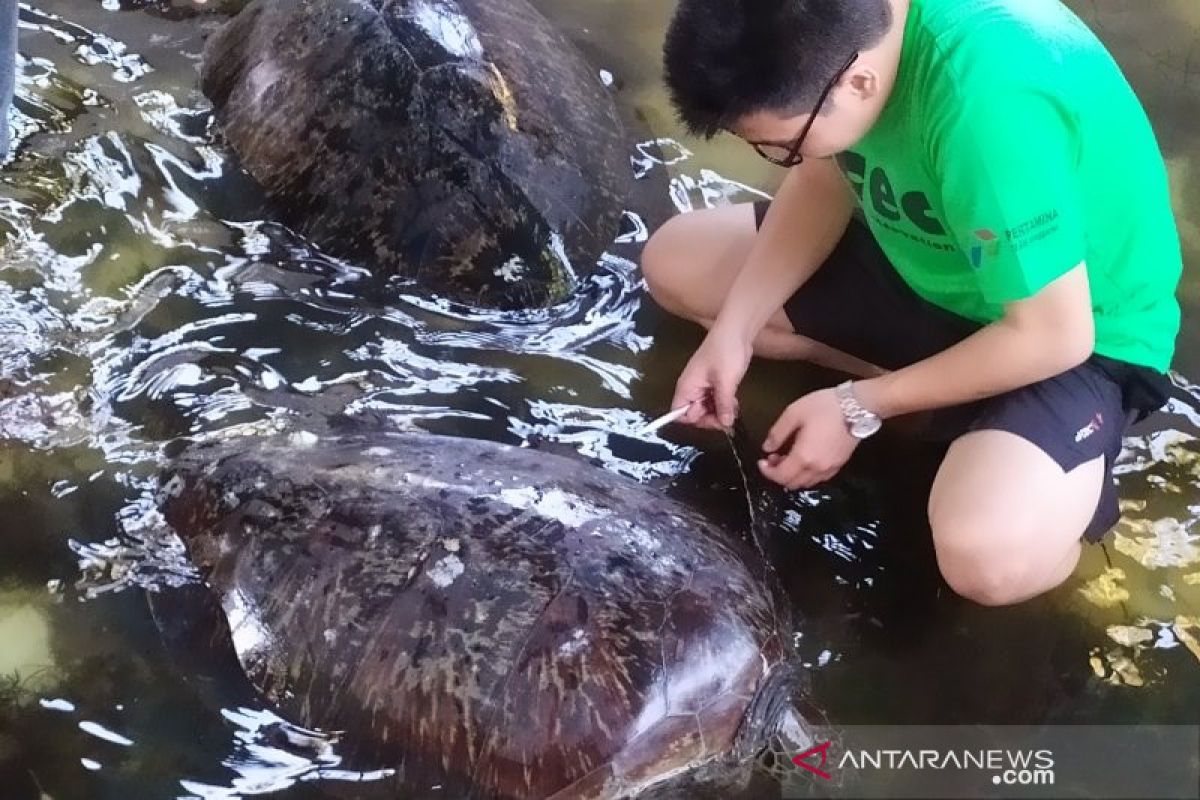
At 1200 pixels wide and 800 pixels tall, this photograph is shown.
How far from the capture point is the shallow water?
146 cm

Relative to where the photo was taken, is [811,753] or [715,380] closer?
[811,753]

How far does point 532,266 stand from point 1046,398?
3.07 ft

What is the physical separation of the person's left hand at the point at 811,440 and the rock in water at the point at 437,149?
625mm

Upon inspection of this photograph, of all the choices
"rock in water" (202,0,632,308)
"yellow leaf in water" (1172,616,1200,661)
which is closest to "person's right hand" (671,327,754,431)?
"rock in water" (202,0,632,308)

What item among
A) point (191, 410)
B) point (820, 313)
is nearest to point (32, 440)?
point (191, 410)

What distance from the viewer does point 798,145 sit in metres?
1.24

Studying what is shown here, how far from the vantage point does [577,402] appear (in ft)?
6.09

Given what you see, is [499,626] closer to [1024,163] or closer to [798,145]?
[798,145]

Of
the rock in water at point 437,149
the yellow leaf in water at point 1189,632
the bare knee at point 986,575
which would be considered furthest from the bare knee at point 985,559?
the rock in water at point 437,149

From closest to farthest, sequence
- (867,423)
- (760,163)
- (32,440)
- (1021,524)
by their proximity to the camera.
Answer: (1021,524) → (867,423) → (32,440) → (760,163)

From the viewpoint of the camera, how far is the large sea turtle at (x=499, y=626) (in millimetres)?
1310

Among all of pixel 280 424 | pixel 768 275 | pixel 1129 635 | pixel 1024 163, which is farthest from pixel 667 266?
pixel 1129 635

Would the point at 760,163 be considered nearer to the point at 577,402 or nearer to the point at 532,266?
the point at 532,266

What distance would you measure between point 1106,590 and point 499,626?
0.88 m
